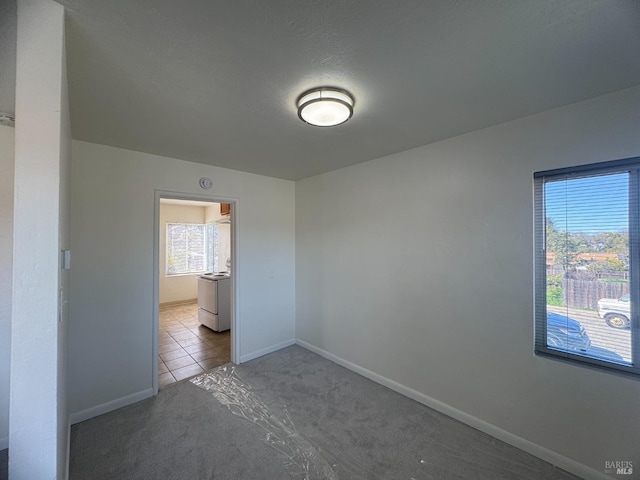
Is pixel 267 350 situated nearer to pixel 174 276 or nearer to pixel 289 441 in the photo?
pixel 289 441

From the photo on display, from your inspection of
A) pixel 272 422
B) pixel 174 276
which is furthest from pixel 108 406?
pixel 174 276

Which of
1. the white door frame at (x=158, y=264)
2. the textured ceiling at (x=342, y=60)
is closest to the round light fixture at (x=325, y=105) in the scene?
the textured ceiling at (x=342, y=60)

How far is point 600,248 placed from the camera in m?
1.70

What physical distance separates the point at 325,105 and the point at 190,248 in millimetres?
6472

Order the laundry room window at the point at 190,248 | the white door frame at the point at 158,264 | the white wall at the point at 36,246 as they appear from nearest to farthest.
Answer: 1. the white wall at the point at 36,246
2. the white door frame at the point at 158,264
3. the laundry room window at the point at 190,248

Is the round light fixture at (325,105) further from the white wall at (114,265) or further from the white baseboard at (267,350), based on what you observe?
the white baseboard at (267,350)

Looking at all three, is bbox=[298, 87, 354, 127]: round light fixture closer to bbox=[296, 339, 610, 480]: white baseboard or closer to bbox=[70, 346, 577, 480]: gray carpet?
bbox=[70, 346, 577, 480]: gray carpet

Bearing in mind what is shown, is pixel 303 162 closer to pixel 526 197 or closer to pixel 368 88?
pixel 368 88

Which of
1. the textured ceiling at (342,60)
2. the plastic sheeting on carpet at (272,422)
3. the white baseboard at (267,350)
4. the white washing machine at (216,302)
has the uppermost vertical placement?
the textured ceiling at (342,60)

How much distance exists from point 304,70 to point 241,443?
2.58 meters

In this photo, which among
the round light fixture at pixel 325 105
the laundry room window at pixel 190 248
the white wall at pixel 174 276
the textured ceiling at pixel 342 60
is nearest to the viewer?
the textured ceiling at pixel 342 60

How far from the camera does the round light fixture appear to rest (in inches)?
62.2

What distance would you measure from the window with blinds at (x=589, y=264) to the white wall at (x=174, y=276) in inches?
274

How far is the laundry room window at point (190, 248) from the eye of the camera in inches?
263
